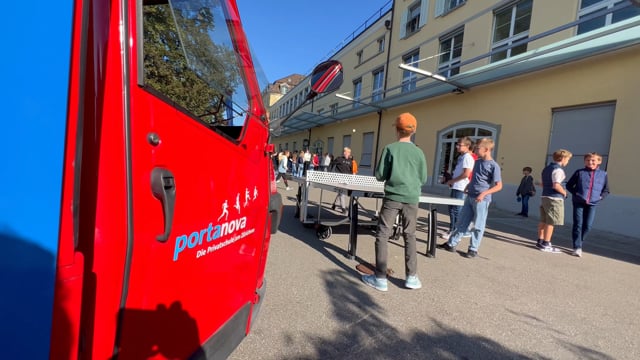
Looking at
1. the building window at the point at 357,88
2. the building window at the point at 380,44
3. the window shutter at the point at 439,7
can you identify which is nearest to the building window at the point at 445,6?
the window shutter at the point at 439,7

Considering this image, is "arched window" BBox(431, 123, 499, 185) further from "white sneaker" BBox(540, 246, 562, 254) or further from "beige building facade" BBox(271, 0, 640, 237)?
"white sneaker" BBox(540, 246, 562, 254)

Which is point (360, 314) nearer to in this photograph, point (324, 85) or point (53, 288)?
point (324, 85)

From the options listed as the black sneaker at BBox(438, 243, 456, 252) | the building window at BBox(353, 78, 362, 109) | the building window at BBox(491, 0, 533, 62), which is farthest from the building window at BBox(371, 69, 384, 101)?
the black sneaker at BBox(438, 243, 456, 252)

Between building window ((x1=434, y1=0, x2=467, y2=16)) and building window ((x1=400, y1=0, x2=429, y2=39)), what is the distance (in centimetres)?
74

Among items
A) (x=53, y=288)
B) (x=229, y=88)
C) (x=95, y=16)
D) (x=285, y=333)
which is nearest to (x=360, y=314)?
(x=285, y=333)

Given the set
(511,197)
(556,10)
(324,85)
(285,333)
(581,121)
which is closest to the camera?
(324,85)

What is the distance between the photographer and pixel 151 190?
94 cm

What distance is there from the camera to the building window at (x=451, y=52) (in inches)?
488

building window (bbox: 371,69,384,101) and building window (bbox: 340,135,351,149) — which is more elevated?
building window (bbox: 371,69,384,101)

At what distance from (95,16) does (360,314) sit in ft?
8.50

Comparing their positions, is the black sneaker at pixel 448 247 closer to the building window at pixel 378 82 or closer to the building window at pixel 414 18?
the building window at pixel 414 18

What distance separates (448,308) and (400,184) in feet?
4.07

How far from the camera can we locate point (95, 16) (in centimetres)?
83

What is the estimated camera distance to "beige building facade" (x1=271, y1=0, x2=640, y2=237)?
7.15 meters
